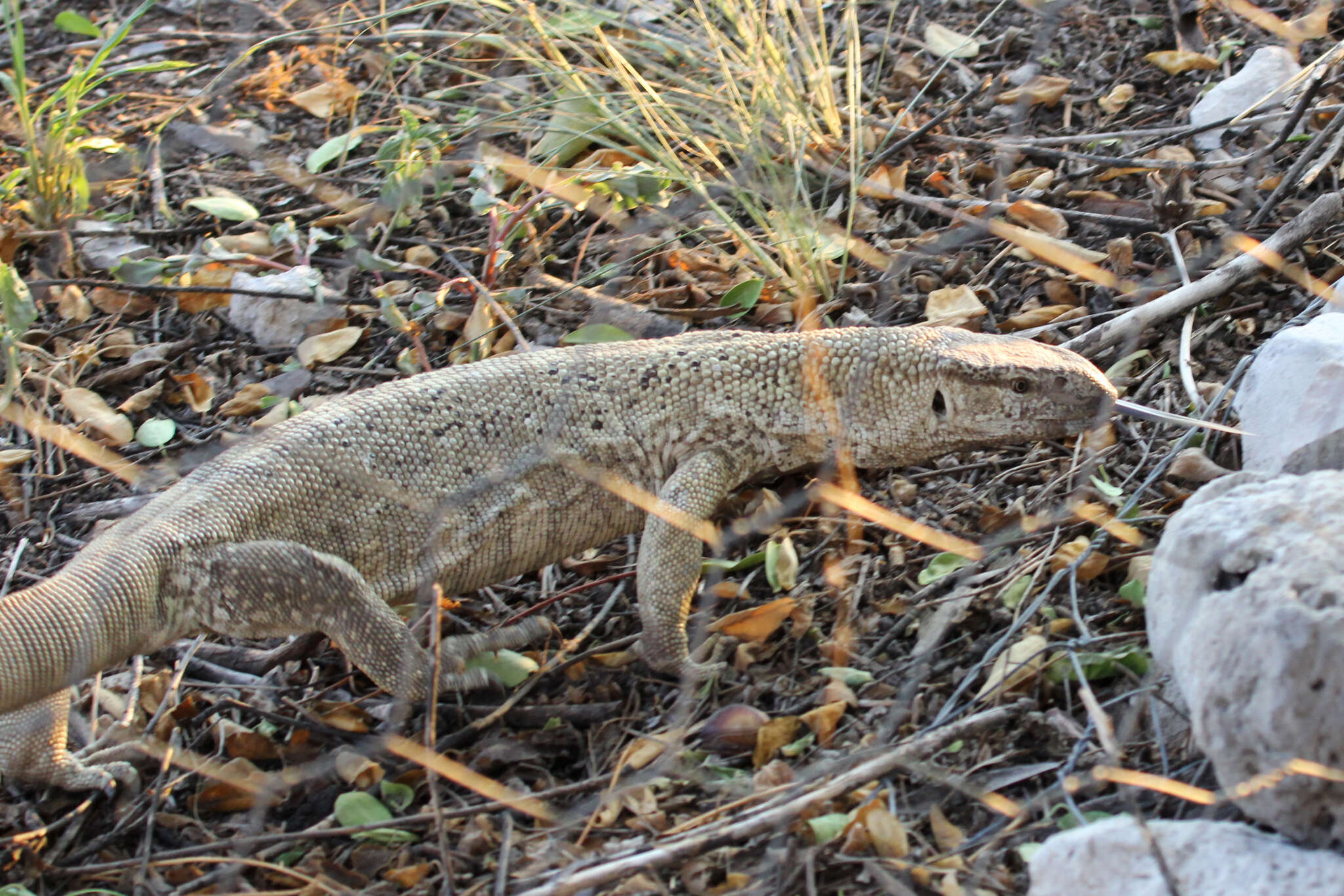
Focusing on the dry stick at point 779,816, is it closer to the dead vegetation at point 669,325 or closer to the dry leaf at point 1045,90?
the dead vegetation at point 669,325

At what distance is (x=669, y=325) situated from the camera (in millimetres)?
4734

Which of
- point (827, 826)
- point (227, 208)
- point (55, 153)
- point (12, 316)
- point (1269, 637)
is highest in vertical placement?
point (55, 153)

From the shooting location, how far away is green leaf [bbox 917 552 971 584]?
11.6 ft

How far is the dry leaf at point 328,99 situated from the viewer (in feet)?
20.5

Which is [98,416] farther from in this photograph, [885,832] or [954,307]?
[885,832]

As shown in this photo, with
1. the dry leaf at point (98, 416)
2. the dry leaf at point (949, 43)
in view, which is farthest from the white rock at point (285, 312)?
the dry leaf at point (949, 43)

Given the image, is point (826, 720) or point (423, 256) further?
point (423, 256)

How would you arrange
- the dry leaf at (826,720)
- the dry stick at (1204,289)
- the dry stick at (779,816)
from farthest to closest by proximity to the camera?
the dry stick at (1204,289) < the dry leaf at (826,720) < the dry stick at (779,816)

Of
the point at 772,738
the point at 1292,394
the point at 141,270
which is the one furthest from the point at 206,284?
the point at 1292,394

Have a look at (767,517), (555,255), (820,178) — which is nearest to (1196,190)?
(820,178)

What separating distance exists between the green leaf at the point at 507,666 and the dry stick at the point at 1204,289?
6.71 ft

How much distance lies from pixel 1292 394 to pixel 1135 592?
64 centimetres

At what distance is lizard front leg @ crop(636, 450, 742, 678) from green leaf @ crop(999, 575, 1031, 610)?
0.84m

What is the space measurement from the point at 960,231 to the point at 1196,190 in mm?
992
